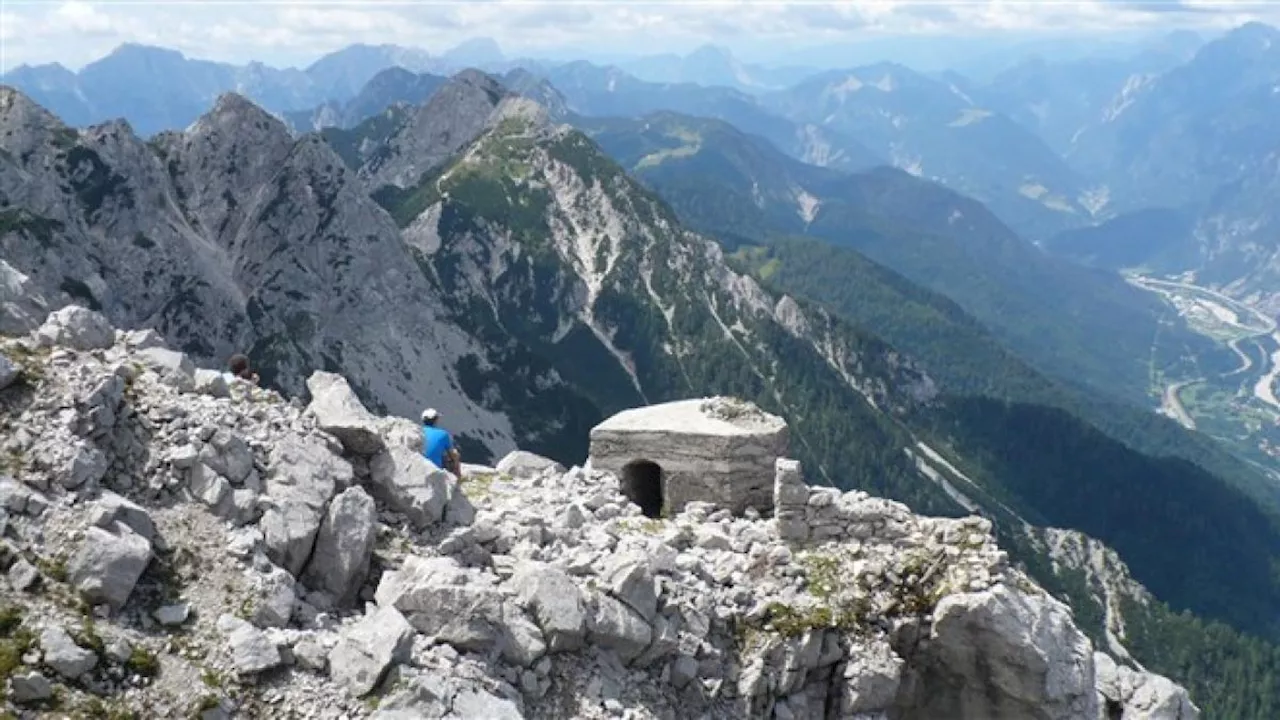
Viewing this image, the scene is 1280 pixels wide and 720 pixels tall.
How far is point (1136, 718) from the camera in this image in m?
29.0

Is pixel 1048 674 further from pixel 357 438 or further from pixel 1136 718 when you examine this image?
pixel 357 438

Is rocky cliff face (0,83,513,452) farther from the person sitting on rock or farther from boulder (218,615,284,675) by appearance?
boulder (218,615,284,675)

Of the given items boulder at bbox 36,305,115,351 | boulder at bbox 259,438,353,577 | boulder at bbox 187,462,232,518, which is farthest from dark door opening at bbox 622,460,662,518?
boulder at bbox 36,305,115,351

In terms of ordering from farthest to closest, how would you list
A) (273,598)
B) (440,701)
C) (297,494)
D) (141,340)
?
(141,340) < (297,494) < (273,598) < (440,701)

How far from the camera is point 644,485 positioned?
3281 centimetres

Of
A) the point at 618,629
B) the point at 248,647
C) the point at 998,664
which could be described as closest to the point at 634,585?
the point at 618,629

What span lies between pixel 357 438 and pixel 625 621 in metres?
7.29

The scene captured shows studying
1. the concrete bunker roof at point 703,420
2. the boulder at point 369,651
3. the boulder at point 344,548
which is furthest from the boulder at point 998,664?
the boulder at point 344,548

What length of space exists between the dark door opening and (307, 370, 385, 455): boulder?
10.6 metres

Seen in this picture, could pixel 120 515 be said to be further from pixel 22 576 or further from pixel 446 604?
pixel 446 604

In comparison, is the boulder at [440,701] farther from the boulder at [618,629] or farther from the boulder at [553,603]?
the boulder at [618,629]

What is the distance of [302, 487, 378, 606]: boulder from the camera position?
18.5 metres

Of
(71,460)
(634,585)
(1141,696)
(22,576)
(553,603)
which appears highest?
(71,460)

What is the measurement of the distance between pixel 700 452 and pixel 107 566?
17892 mm
